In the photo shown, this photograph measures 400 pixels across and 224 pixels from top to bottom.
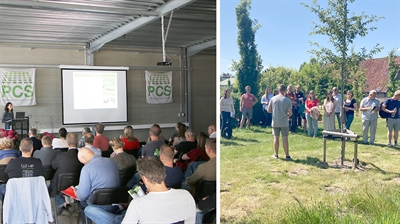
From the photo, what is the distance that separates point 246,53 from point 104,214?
194 cm

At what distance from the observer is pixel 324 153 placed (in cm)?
432

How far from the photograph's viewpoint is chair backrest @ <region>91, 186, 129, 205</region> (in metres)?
4.48

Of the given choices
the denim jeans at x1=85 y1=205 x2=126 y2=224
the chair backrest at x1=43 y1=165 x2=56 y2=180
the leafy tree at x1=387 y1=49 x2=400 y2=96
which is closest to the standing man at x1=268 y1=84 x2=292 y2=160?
the leafy tree at x1=387 y1=49 x2=400 y2=96

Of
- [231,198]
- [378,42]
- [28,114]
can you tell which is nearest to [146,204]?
[231,198]

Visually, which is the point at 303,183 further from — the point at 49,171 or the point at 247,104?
the point at 49,171

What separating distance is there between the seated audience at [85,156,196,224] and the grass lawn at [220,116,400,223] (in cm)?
77

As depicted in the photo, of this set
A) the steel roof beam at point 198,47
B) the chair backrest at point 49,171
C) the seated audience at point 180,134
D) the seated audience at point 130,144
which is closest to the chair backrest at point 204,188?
the chair backrest at point 49,171

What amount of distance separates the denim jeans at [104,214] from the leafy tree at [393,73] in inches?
116

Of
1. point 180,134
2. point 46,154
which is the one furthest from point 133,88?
point 46,154

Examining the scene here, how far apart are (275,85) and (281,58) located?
0.83ft

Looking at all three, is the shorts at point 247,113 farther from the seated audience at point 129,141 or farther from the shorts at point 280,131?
the seated audience at point 129,141

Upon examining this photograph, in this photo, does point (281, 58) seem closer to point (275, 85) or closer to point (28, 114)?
point (275, 85)

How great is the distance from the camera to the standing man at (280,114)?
4.13 metres

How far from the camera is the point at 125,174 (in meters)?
5.64
